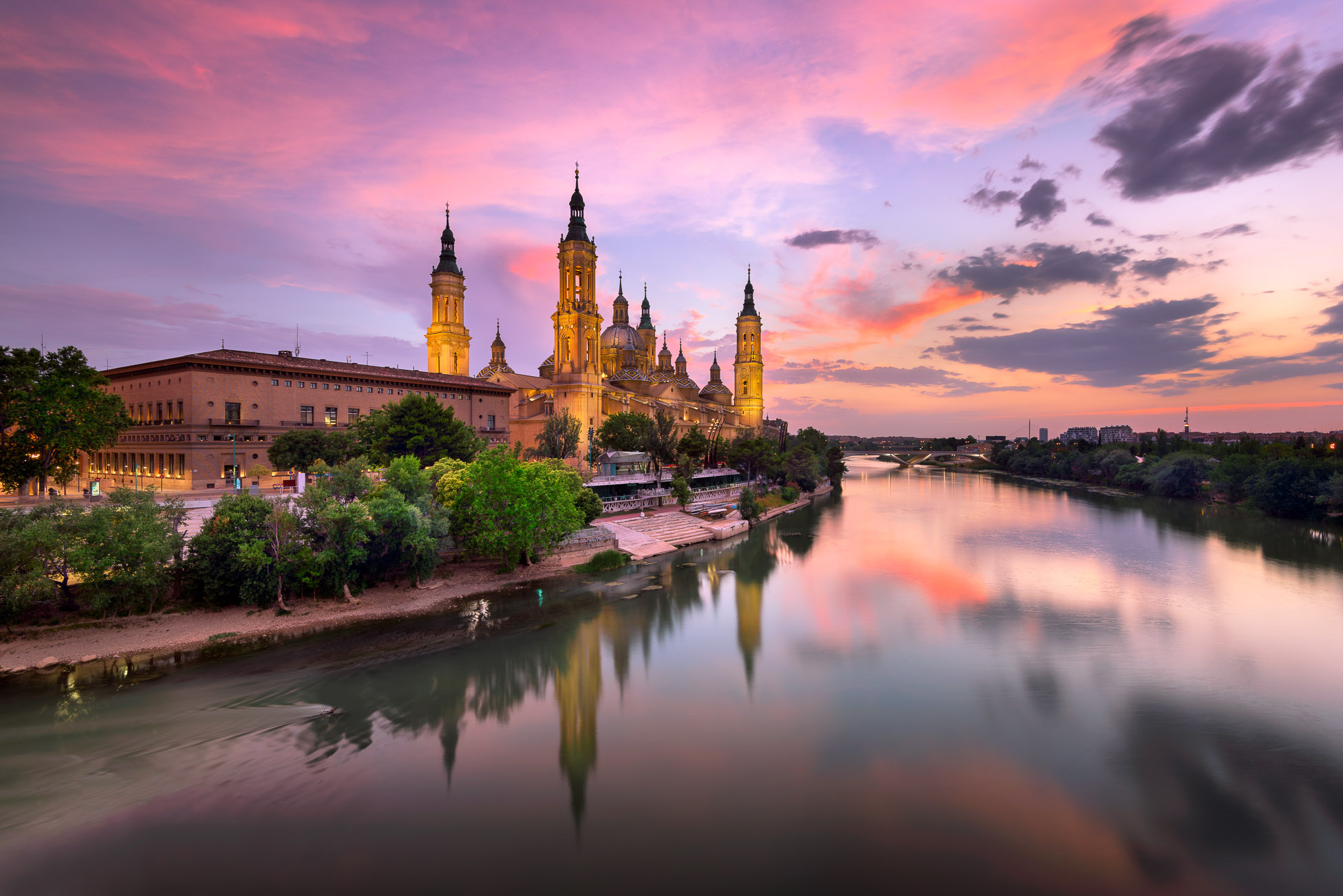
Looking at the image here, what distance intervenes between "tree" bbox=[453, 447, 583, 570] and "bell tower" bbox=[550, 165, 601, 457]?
37925 millimetres

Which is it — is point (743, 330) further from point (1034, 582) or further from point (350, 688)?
point (350, 688)

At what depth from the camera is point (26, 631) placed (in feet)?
63.8

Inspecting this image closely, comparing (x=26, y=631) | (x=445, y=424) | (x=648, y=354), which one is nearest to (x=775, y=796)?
(x=26, y=631)

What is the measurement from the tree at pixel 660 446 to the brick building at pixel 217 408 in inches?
955

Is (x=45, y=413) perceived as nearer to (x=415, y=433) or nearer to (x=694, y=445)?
(x=415, y=433)

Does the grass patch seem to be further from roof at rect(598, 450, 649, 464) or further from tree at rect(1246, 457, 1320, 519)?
tree at rect(1246, 457, 1320, 519)

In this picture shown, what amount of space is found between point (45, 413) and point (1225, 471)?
96537 mm

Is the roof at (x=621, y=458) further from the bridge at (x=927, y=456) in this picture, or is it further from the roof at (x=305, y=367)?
the bridge at (x=927, y=456)

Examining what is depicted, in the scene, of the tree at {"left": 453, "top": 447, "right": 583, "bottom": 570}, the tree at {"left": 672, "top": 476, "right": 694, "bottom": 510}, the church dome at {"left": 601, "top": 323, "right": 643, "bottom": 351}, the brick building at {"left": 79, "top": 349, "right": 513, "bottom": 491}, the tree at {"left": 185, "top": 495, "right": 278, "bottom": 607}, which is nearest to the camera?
the tree at {"left": 185, "top": 495, "right": 278, "bottom": 607}

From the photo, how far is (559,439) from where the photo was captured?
53375 millimetres

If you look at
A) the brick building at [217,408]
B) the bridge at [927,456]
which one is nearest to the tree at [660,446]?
the brick building at [217,408]

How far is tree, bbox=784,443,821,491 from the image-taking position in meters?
74.8

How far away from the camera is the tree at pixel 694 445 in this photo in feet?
193

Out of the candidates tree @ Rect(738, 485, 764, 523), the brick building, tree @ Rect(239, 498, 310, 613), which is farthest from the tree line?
the brick building
